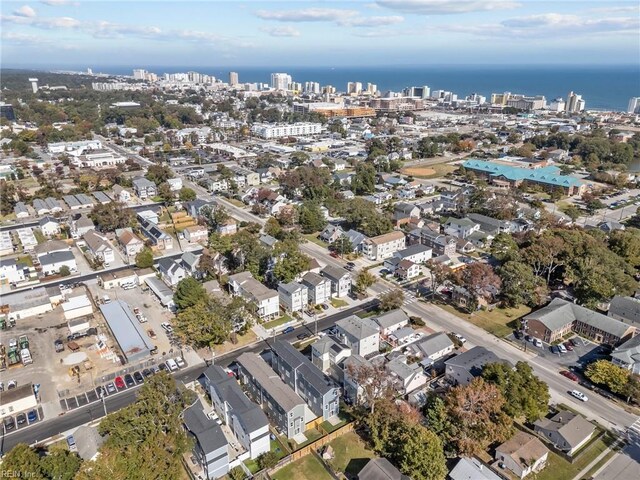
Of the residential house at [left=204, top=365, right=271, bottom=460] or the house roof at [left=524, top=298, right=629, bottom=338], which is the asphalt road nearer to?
the residential house at [left=204, top=365, right=271, bottom=460]

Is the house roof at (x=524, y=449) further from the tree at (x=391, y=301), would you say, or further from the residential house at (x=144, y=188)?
the residential house at (x=144, y=188)

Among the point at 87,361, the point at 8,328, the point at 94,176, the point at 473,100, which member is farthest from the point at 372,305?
the point at 473,100

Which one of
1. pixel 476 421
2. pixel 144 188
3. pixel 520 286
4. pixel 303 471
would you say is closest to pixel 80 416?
pixel 303 471

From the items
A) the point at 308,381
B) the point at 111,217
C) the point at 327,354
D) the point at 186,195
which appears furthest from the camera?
the point at 186,195

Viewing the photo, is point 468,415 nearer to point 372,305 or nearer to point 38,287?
point 372,305

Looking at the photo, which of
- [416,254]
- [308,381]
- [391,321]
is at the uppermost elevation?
[416,254]

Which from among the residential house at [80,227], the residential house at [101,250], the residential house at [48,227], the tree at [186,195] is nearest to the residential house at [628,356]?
the residential house at [101,250]

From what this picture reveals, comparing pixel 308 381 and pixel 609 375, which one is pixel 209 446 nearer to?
pixel 308 381

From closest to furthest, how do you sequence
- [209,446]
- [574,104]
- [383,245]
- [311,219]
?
[209,446]
[383,245]
[311,219]
[574,104]

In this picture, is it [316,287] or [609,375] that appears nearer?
[609,375]
